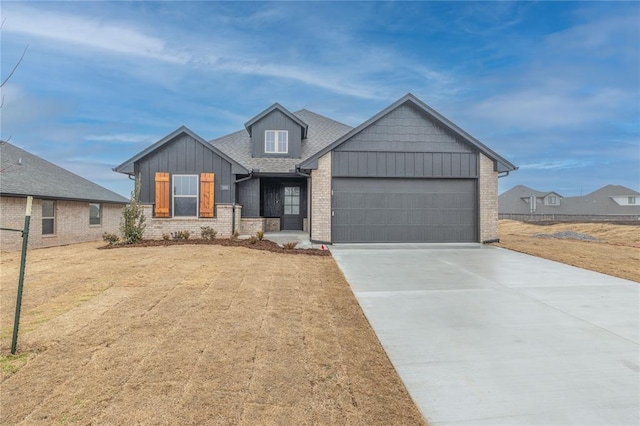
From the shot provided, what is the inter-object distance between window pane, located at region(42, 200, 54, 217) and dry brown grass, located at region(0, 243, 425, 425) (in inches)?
434

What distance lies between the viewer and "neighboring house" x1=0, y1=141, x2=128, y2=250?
1420 centimetres

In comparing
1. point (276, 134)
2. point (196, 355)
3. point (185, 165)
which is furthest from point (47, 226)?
point (196, 355)

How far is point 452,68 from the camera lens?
57.1ft

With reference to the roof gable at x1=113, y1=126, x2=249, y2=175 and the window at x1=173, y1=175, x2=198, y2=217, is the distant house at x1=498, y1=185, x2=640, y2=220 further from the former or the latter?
the roof gable at x1=113, y1=126, x2=249, y2=175

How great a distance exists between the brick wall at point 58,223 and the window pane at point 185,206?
6261mm

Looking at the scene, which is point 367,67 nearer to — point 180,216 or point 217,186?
point 217,186

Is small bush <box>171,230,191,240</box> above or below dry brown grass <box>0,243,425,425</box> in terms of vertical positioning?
above

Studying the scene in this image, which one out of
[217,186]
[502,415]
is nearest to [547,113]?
[217,186]

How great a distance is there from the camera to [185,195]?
49.5 ft

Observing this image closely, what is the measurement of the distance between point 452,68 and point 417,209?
8.60m

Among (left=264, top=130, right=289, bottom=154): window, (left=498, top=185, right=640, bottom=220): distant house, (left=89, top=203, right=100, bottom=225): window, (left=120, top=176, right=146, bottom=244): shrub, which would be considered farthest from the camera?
(left=498, top=185, right=640, bottom=220): distant house

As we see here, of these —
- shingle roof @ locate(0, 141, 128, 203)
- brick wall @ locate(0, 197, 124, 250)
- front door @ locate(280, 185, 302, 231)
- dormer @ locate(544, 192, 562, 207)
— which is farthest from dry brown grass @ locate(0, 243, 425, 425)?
dormer @ locate(544, 192, 562, 207)

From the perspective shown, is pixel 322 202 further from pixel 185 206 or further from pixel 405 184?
pixel 185 206

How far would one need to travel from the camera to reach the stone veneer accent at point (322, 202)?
13.3m
